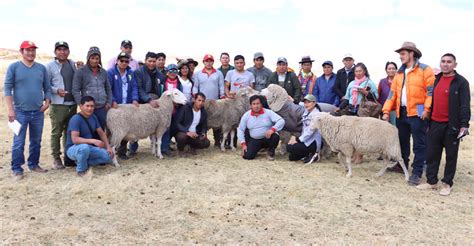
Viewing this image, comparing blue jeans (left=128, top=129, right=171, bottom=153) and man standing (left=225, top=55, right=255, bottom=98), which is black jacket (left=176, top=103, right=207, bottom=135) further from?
man standing (left=225, top=55, right=255, bottom=98)

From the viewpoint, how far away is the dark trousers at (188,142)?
8.56 metres

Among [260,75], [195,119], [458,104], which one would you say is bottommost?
[195,119]

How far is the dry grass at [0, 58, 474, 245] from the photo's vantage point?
15.4 feet

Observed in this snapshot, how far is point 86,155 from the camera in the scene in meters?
6.95

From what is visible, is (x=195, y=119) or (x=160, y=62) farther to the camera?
(x=160, y=62)

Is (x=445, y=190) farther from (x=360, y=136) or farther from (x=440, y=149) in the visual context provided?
(x=360, y=136)

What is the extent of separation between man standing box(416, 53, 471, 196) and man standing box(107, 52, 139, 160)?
5.63 m

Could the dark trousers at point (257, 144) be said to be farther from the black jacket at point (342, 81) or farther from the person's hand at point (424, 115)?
the person's hand at point (424, 115)

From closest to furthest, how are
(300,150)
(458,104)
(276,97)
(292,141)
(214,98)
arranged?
(458,104)
(300,150)
(292,141)
(276,97)
(214,98)

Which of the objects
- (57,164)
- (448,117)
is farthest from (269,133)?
(57,164)

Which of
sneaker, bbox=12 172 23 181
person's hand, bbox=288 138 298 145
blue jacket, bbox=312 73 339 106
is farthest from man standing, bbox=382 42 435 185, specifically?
sneaker, bbox=12 172 23 181

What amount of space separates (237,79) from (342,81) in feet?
8.10

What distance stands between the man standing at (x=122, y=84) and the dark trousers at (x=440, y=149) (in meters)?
5.61

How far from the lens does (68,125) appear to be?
23.4 ft
